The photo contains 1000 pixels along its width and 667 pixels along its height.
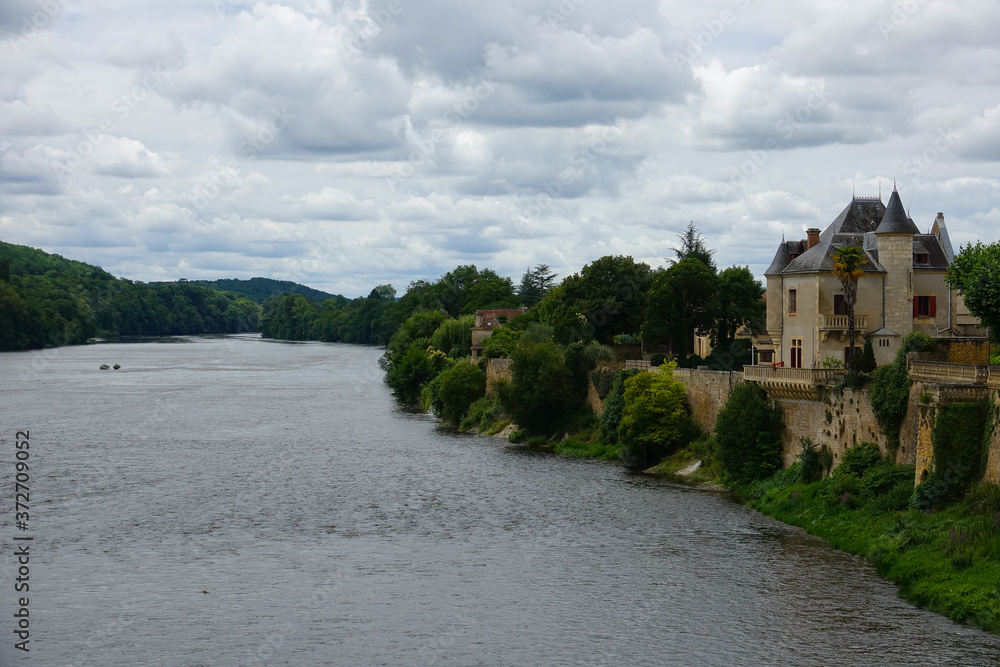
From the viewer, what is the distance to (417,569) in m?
35.5

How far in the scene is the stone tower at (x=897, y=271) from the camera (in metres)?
47.6

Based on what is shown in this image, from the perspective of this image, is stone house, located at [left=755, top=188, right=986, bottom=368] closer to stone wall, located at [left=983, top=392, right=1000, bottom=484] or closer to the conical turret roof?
the conical turret roof

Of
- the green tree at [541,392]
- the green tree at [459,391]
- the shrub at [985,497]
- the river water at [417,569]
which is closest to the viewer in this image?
the river water at [417,569]

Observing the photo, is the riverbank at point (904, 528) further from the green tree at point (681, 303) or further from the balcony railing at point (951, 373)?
the green tree at point (681, 303)

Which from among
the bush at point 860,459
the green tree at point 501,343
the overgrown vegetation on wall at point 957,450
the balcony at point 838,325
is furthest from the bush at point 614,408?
the overgrown vegetation on wall at point 957,450

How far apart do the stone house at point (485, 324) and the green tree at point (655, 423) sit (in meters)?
29.8

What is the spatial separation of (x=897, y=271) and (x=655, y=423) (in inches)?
577

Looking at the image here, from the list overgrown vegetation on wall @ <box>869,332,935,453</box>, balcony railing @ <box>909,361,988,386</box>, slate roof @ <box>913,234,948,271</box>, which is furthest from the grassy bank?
slate roof @ <box>913,234,948,271</box>

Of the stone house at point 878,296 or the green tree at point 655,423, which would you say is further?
the green tree at point 655,423

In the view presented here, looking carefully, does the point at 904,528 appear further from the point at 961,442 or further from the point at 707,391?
the point at 707,391

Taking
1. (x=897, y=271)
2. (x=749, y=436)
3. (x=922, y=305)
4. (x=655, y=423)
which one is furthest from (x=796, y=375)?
(x=655, y=423)

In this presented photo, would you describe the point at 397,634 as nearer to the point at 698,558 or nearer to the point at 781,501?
the point at 698,558

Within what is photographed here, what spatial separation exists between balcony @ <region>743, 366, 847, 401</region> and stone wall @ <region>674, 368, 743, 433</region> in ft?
Answer: 7.81

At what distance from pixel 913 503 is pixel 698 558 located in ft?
23.6
